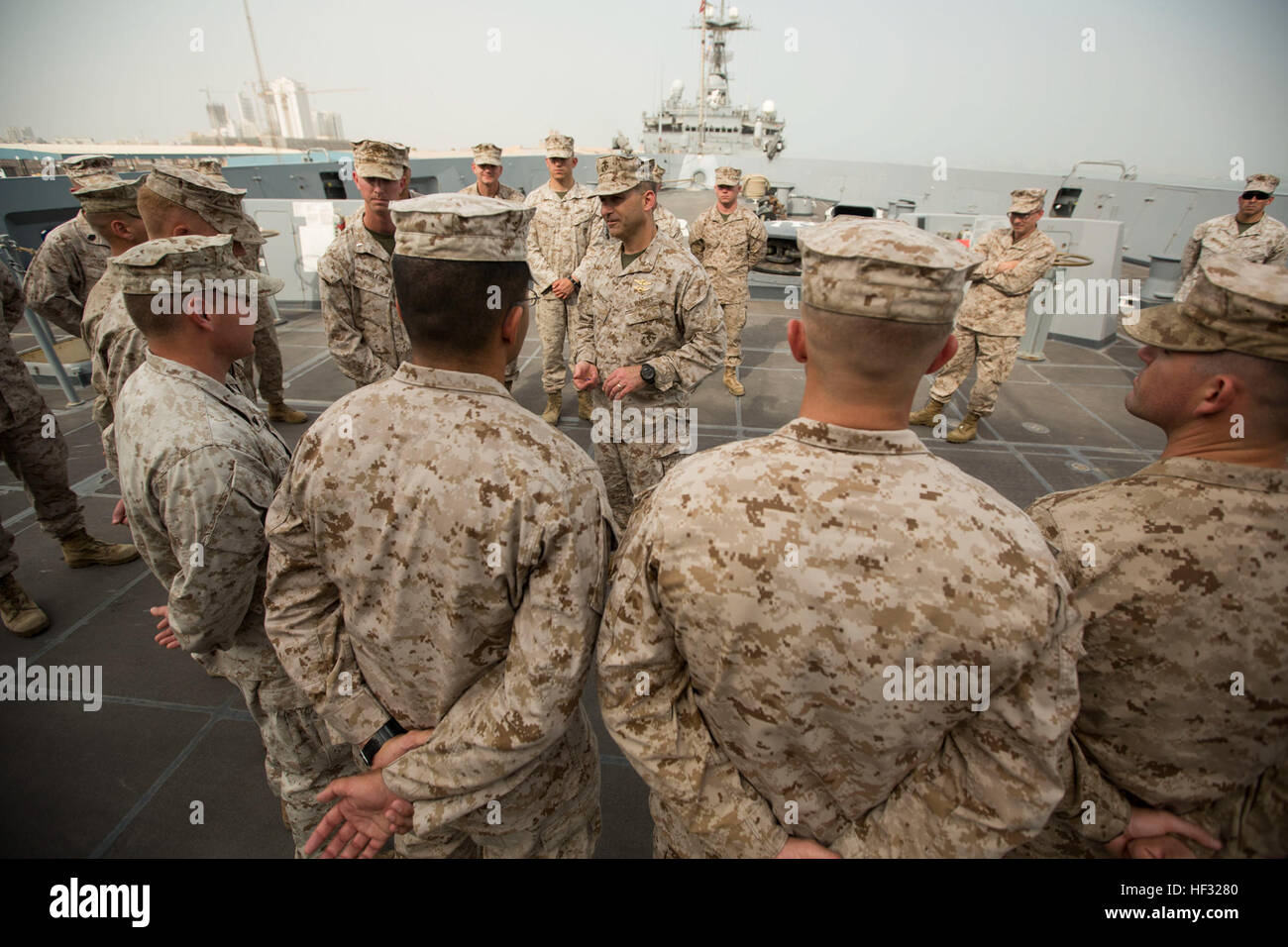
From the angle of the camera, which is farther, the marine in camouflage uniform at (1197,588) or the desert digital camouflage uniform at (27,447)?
the desert digital camouflage uniform at (27,447)

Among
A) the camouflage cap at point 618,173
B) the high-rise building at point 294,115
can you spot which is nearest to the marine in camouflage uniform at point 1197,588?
the camouflage cap at point 618,173

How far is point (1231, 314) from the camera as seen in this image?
1.17 meters

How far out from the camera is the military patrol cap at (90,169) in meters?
3.72

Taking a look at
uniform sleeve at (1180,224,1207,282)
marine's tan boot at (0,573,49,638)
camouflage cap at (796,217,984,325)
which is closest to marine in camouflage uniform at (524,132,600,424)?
marine's tan boot at (0,573,49,638)

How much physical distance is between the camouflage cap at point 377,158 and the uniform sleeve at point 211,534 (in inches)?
95.8

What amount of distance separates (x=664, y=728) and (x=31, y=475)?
4.15 metres

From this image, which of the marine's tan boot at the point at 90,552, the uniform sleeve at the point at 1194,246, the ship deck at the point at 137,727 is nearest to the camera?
the ship deck at the point at 137,727

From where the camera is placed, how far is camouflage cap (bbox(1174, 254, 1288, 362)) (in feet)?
3.72

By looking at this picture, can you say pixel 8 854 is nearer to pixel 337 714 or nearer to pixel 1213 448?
pixel 337 714

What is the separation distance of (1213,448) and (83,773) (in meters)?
3.85

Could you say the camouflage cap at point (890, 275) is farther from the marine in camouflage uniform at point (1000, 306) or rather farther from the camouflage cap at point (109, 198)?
the marine in camouflage uniform at point (1000, 306)
